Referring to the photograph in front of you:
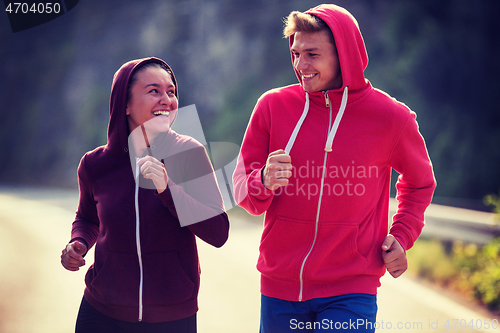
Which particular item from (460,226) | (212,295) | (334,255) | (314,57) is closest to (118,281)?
(334,255)

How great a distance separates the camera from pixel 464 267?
6555 millimetres

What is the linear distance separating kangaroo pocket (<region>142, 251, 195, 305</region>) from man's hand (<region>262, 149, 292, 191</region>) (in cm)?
61

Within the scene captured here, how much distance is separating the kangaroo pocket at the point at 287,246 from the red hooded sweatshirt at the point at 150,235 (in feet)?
0.84

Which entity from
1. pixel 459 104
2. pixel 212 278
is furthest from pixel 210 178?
pixel 459 104

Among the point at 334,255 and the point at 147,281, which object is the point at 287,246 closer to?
the point at 334,255

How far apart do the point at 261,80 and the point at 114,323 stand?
59.9 ft

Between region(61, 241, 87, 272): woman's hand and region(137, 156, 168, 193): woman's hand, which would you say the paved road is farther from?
region(137, 156, 168, 193): woman's hand

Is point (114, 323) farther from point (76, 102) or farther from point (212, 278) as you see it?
point (76, 102)

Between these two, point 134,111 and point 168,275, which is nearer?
point 168,275

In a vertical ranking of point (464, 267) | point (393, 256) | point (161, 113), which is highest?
point (161, 113)

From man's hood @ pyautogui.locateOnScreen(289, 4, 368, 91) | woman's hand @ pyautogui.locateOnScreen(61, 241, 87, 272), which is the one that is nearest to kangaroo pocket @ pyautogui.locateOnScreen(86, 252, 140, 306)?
woman's hand @ pyautogui.locateOnScreen(61, 241, 87, 272)

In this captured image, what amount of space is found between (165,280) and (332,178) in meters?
0.94

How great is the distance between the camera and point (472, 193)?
15.2 metres

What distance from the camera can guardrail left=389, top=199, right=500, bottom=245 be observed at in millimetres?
7195
